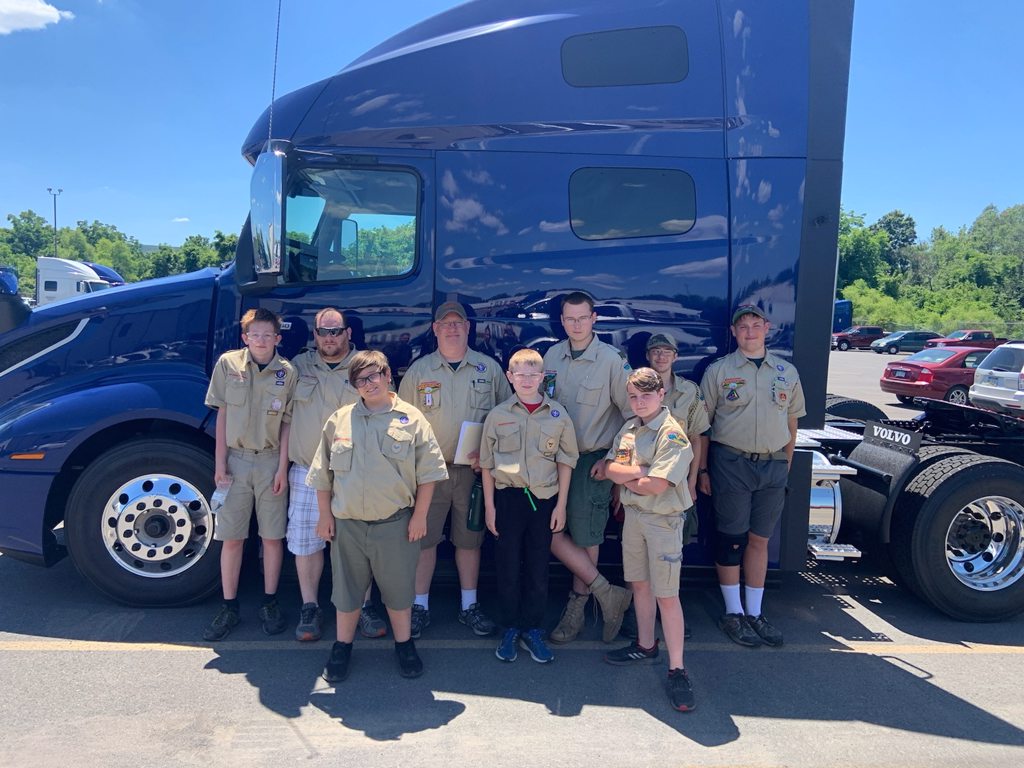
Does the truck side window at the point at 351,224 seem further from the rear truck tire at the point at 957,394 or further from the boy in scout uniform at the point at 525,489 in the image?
the rear truck tire at the point at 957,394

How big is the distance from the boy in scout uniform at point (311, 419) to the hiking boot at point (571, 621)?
1.29 m

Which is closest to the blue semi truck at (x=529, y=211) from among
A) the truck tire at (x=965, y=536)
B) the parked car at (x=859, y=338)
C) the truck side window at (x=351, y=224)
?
the truck side window at (x=351, y=224)

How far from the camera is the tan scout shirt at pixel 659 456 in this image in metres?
3.18

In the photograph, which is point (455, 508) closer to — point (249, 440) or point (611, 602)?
point (611, 602)

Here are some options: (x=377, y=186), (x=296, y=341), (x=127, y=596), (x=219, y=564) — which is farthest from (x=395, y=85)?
(x=127, y=596)

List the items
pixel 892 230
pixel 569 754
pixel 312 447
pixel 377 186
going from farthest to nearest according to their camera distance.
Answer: pixel 892 230
pixel 377 186
pixel 312 447
pixel 569 754

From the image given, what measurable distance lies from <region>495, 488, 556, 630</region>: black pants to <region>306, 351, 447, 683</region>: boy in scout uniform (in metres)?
0.45

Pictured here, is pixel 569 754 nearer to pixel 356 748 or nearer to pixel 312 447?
pixel 356 748

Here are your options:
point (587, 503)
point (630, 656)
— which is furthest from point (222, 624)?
point (630, 656)

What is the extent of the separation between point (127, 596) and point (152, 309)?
1.63 meters

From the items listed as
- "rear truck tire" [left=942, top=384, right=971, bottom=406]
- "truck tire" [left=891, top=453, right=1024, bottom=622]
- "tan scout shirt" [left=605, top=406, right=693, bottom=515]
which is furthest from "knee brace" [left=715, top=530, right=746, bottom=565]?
"rear truck tire" [left=942, top=384, right=971, bottom=406]

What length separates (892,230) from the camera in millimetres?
100938

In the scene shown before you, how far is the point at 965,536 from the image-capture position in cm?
424

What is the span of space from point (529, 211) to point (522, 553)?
6.06 ft
